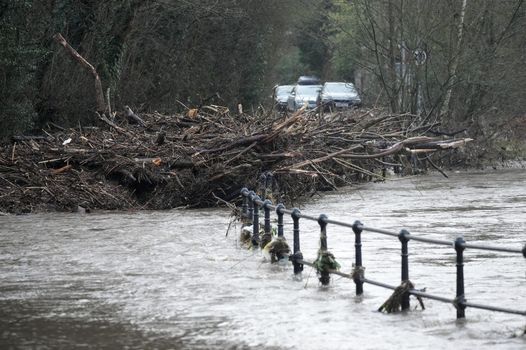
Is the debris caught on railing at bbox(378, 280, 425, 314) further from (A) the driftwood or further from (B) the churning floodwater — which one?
(A) the driftwood

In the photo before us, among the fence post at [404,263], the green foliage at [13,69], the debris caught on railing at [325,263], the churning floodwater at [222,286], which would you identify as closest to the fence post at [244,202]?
the churning floodwater at [222,286]

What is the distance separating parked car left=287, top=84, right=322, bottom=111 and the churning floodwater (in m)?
29.3

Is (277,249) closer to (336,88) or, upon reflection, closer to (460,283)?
(460,283)

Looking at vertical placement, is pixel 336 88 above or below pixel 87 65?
above

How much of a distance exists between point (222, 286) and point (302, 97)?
137ft

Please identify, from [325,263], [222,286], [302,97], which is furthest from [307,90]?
[325,263]

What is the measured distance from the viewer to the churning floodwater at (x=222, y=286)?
9734 mm

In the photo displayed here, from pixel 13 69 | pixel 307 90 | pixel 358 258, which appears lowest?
pixel 358 258

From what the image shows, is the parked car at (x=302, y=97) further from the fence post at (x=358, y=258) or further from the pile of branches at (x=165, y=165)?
the fence post at (x=358, y=258)

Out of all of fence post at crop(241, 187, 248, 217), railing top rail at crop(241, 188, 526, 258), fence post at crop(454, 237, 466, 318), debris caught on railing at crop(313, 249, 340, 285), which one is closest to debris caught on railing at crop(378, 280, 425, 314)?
railing top rail at crop(241, 188, 526, 258)

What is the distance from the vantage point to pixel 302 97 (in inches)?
2126

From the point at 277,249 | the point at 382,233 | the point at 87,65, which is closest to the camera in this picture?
the point at 382,233

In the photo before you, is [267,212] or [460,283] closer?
[460,283]

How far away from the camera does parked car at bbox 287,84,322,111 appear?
51.5 metres
